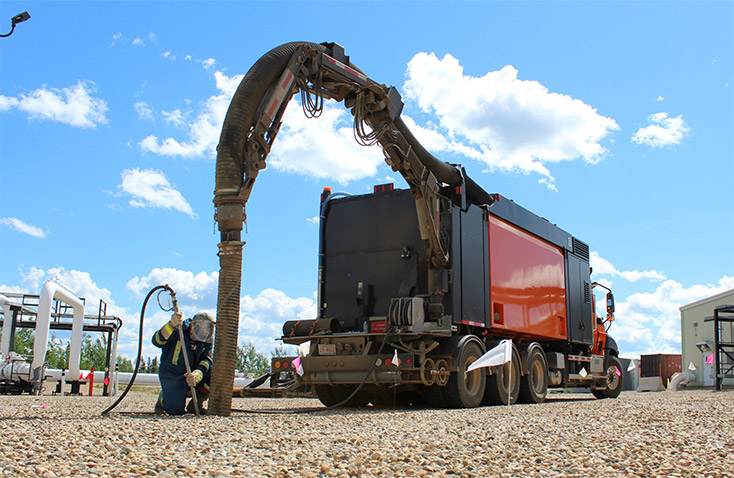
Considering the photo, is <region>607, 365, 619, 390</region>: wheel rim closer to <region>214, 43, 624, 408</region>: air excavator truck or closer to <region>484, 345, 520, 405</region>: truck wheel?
<region>214, 43, 624, 408</region>: air excavator truck

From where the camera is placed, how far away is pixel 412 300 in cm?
1083

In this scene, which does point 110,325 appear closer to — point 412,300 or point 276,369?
point 276,369

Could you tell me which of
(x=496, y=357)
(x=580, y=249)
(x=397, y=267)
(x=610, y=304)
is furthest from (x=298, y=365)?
(x=610, y=304)

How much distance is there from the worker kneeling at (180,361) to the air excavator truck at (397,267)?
1.12 m

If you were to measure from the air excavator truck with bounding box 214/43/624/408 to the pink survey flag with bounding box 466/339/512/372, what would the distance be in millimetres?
173

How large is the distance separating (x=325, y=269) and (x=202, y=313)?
467 cm

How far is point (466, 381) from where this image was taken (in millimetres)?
11281

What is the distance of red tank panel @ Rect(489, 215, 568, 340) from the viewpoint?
1309 centimetres

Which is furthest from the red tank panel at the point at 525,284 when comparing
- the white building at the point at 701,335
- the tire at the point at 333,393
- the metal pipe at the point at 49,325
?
the white building at the point at 701,335

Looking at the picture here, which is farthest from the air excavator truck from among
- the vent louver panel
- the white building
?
the white building

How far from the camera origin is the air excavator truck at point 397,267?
897 cm

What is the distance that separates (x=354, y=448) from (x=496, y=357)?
6.74m

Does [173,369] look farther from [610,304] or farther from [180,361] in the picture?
[610,304]

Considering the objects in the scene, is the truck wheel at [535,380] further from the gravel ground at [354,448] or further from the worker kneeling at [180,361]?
the worker kneeling at [180,361]
